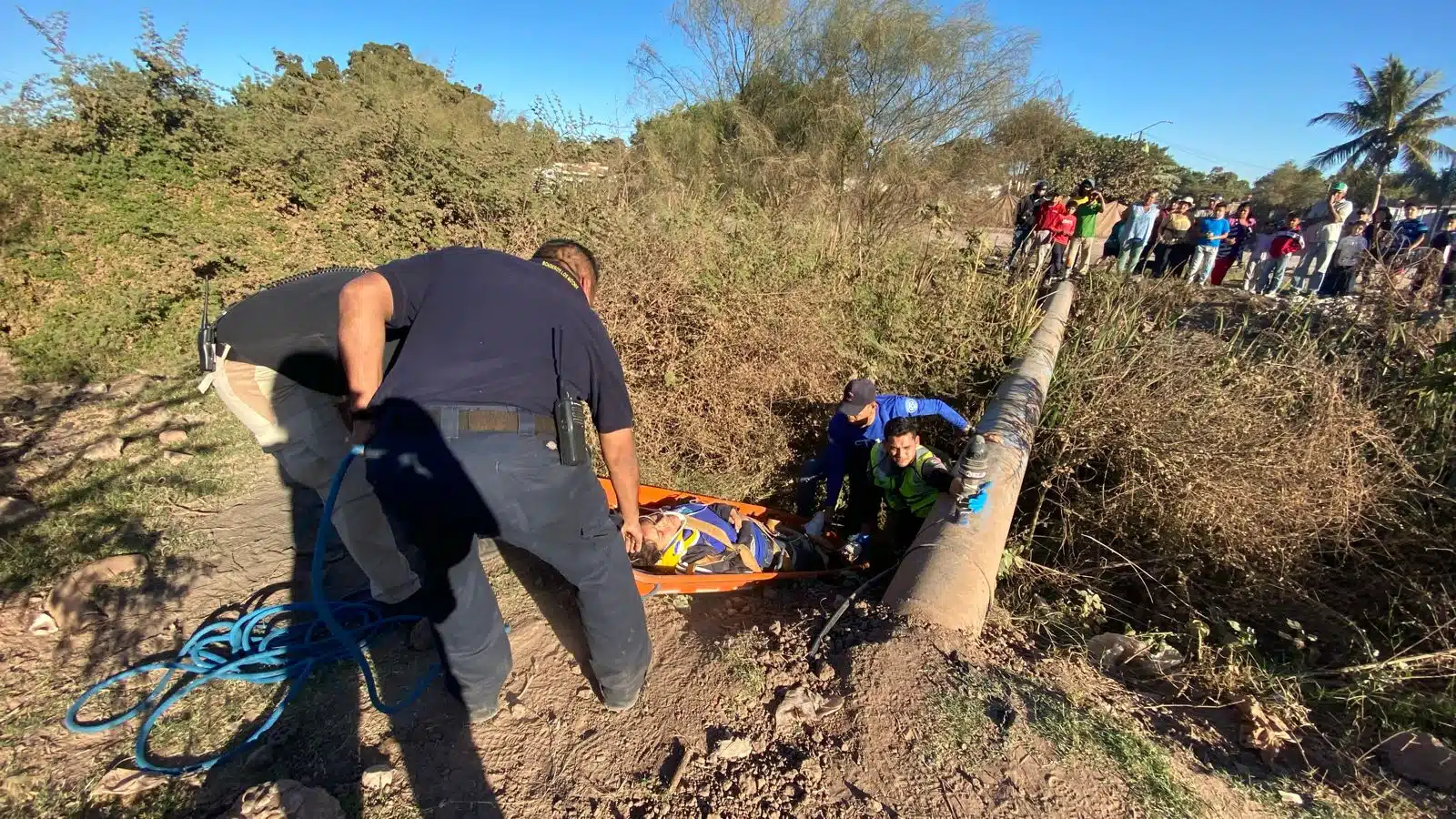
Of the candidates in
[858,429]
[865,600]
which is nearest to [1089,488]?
[858,429]

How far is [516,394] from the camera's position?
192 centimetres

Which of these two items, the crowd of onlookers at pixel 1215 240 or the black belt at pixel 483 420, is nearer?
the black belt at pixel 483 420

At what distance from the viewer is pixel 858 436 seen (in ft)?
13.7

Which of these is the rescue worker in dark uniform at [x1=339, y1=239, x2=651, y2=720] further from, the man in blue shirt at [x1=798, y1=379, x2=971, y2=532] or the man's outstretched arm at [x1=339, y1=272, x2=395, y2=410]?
the man in blue shirt at [x1=798, y1=379, x2=971, y2=532]

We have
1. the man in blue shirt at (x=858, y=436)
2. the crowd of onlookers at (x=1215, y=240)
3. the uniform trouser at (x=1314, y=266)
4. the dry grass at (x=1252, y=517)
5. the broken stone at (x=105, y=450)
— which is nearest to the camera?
the dry grass at (x=1252, y=517)

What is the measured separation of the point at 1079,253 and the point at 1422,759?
790 cm

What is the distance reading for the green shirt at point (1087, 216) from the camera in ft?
27.7

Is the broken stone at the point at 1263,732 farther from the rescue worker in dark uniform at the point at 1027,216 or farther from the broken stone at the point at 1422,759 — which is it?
the rescue worker in dark uniform at the point at 1027,216

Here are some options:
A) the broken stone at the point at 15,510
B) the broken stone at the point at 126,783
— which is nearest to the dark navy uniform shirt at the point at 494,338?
the broken stone at the point at 126,783

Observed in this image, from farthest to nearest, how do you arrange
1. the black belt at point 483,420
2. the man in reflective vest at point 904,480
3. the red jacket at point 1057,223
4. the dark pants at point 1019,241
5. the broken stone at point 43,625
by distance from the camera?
the red jacket at point 1057,223
the dark pants at point 1019,241
the man in reflective vest at point 904,480
the broken stone at point 43,625
the black belt at point 483,420

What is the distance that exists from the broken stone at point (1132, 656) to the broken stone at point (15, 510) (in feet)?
18.7

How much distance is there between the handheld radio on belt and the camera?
6.42 ft

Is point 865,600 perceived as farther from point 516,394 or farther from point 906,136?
point 906,136

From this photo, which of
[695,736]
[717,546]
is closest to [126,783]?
[695,736]
